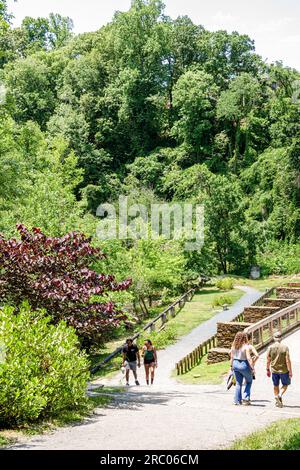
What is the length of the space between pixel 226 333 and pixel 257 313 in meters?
4.00

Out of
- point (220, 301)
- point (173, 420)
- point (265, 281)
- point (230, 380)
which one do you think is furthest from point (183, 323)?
point (173, 420)

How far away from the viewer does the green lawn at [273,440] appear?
7363 mm

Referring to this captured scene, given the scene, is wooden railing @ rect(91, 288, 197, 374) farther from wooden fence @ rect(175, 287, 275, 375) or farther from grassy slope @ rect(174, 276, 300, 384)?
grassy slope @ rect(174, 276, 300, 384)

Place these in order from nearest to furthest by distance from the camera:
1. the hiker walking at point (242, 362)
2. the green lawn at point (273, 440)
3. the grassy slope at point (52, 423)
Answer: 1. the green lawn at point (273, 440)
2. the grassy slope at point (52, 423)
3. the hiker walking at point (242, 362)

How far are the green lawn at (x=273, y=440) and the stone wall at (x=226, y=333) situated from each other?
12.6m

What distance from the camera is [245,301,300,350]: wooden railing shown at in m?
19.8

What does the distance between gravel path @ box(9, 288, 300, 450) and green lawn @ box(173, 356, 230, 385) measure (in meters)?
0.89

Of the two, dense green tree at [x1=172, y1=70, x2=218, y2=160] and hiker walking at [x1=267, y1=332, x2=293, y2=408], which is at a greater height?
dense green tree at [x1=172, y1=70, x2=218, y2=160]

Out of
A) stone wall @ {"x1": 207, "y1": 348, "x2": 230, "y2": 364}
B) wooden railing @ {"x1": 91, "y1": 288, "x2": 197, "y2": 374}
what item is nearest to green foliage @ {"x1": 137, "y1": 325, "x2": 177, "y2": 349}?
wooden railing @ {"x1": 91, "y1": 288, "x2": 197, "y2": 374}

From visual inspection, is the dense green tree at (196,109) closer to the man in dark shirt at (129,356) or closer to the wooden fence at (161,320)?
the wooden fence at (161,320)

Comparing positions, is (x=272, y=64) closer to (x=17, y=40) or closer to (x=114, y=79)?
(x=114, y=79)

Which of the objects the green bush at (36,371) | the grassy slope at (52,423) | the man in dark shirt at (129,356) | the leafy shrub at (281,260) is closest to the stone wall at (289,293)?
the leafy shrub at (281,260)

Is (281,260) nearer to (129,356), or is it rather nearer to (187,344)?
(187,344)

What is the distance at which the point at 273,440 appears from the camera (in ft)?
25.2
